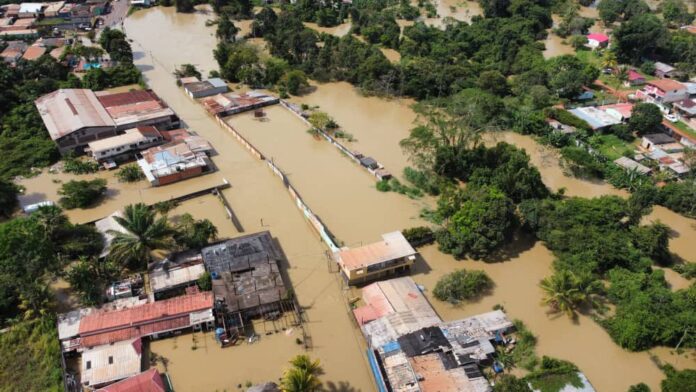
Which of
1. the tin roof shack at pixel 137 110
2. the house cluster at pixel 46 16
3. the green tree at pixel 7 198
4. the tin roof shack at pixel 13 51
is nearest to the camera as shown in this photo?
the green tree at pixel 7 198

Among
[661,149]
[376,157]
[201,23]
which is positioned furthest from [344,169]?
[201,23]

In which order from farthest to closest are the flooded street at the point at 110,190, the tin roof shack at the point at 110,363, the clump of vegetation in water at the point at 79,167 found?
the clump of vegetation in water at the point at 79,167 → the flooded street at the point at 110,190 → the tin roof shack at the point at 110,363

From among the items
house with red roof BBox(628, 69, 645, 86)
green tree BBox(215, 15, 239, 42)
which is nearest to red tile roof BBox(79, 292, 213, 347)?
green tree BBox(215, 15, 239, 42)

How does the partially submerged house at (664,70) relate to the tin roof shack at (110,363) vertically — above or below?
above

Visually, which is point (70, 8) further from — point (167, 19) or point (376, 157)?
point (376, 157)

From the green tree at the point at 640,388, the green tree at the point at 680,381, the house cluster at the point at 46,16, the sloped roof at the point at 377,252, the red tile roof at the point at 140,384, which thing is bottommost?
the green tree at the point at 640,388

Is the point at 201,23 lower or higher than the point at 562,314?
higher

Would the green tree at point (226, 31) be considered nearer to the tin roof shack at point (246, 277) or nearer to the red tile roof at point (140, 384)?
the tin roof shack at point (246, 277)

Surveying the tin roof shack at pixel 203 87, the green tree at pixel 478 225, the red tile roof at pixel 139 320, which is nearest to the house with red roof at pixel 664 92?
the green tree at pixel 478 225
